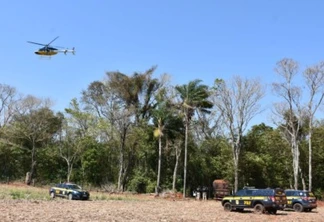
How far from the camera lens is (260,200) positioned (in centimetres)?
2436

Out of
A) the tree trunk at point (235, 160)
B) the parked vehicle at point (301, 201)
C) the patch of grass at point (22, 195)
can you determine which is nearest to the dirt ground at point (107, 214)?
the parked vehicle at point (301, 201)

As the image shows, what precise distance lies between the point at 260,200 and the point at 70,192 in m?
16.8

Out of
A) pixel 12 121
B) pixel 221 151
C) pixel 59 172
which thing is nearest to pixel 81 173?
pixel 59 172

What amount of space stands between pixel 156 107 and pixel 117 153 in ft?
32.1

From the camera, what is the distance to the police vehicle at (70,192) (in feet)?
108

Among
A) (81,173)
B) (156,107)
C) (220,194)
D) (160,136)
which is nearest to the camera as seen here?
(220,194)

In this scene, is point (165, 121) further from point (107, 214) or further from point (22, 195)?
point (107, 214)

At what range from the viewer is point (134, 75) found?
173 feet

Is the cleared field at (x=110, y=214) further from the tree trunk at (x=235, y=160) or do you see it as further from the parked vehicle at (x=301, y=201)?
the tree trunk at (x=235, y=160)

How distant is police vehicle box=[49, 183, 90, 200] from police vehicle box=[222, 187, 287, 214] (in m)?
13.1

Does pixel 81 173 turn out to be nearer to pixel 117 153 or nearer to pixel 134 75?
pixel 117 153

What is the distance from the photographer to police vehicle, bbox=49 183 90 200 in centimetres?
3288

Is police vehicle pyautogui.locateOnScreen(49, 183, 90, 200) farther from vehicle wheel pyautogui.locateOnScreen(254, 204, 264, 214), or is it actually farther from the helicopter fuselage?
vehicle wheel pyautogui.locateOnScreen(254, 204, 264, 214)

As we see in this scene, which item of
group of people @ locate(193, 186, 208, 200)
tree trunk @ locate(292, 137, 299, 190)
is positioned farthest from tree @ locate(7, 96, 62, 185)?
tree trunk @ locate(292, 137, 299, 190)
